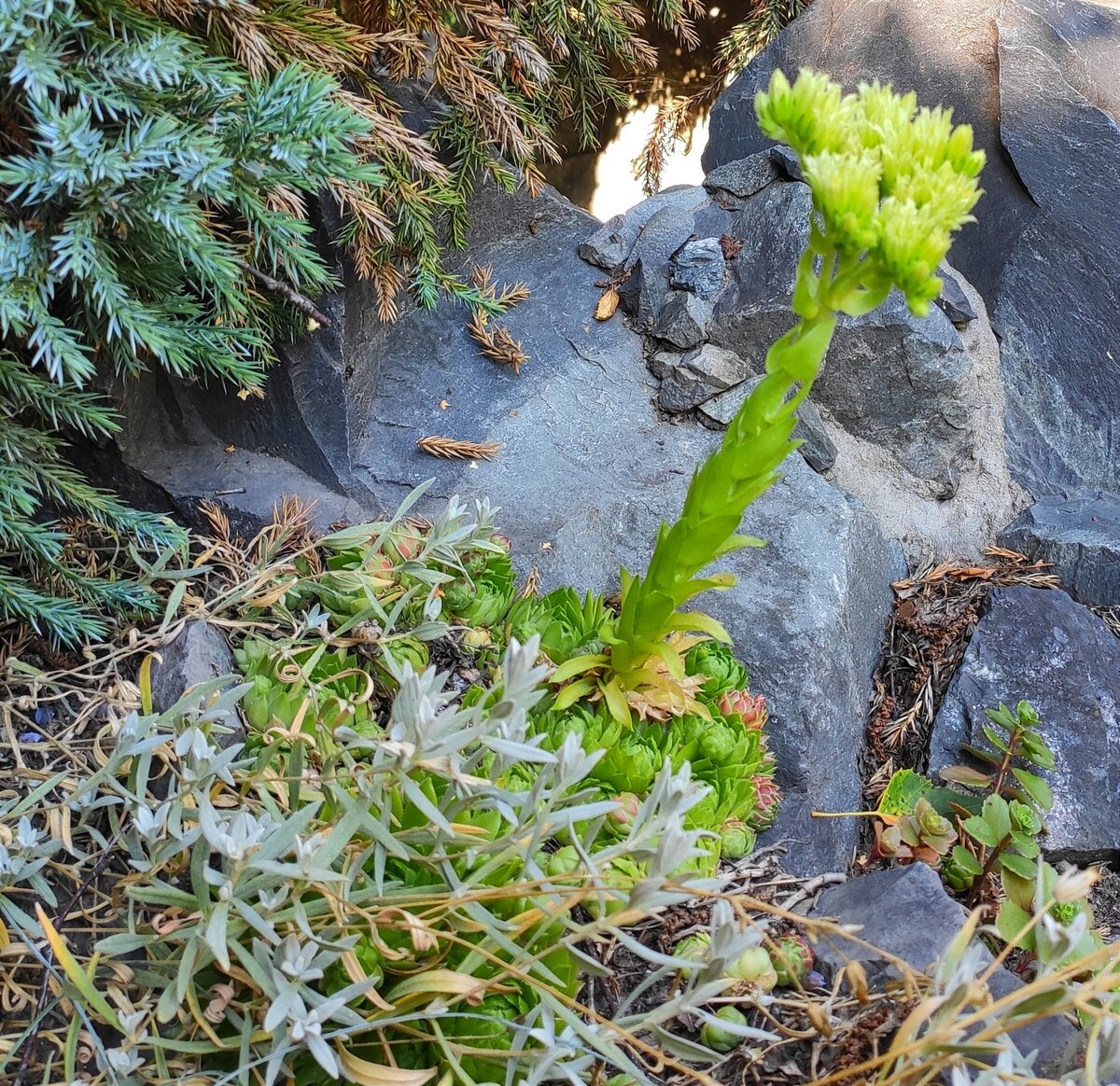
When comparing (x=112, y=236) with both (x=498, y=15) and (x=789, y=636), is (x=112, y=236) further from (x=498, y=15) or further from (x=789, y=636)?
(x=789, y=636)

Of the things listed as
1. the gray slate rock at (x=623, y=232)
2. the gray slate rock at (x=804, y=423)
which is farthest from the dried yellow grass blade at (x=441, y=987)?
the gray slate rock at (x=623, y=232)

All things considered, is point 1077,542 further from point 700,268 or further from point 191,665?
point 191,665

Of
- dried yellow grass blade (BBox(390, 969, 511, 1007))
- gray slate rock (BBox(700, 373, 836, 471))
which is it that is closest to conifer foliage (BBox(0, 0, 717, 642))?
gray slate rock (BBox(700, 373, 836, 471))

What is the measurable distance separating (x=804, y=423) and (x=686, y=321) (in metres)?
0.42

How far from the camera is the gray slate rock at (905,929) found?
1210mm

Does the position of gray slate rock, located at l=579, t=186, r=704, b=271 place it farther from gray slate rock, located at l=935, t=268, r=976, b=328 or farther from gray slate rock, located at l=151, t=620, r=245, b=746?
gray slate rock, located at l=151, t=620, r=245, b=746

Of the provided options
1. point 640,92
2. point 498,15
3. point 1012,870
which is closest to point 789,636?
point 1012,870

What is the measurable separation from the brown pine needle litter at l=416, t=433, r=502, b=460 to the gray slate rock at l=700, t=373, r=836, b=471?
0.59m

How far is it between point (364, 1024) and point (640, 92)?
2995 millimetres

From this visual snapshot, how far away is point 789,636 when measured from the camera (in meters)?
2.07

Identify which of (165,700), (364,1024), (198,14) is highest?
(198,14)

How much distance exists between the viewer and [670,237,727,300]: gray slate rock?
2596mm

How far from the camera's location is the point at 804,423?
2.47 meters

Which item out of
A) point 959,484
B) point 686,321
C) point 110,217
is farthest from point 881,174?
point 959,484
